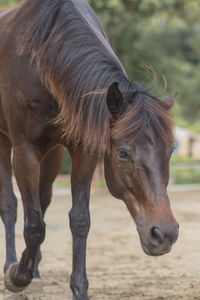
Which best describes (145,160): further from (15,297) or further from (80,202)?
(15,297)

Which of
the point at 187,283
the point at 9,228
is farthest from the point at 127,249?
the point at 9,228

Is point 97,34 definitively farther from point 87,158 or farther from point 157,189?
point 157,189

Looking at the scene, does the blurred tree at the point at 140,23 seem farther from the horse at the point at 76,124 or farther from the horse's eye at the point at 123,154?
the horse's eye at the point at 123,154

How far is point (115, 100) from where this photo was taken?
9.34 feet

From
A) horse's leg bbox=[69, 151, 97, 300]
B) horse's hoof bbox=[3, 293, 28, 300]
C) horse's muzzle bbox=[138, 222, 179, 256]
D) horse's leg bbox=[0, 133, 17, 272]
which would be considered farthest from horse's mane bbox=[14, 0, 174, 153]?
horse's hoof bbox=[3, 293, 28, 300]

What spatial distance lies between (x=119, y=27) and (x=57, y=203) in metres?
5.09

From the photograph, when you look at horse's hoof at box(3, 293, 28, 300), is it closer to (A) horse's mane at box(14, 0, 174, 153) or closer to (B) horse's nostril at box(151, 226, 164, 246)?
(A) horse's mane at box(14, 0, 174, 153)

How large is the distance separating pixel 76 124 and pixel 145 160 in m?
0.58

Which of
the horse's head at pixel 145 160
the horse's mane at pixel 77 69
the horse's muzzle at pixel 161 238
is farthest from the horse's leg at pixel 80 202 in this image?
the horse's muzzle at pixel 161 238

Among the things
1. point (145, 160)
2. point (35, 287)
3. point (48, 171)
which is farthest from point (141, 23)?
point (145, 160)

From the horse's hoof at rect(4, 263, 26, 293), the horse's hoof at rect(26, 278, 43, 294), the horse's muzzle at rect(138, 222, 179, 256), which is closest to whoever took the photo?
the horse's muzzle at rect(138, 222, 179, 256)

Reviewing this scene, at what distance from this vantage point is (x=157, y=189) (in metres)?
2.73

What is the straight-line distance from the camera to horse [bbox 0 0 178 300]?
9.07 ft

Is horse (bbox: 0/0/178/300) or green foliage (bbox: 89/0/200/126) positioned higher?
horse (bbox: 0/0/178/300)
